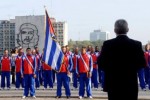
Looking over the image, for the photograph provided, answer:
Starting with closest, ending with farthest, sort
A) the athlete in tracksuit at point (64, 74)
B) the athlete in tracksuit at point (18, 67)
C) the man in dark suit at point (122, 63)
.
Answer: the man in dark suit at point (122, 63)
the athlete in tracksuit at point (64, 74)
the athlete in tracksuit at point (18, 67)

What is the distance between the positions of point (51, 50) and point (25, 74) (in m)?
1.36

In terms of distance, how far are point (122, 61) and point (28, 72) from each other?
10210 mm

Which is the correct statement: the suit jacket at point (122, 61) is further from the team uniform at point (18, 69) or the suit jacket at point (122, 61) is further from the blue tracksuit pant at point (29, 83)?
the team uniform at point (18, 69)

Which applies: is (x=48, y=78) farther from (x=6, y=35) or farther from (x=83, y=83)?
(x=6, y=35)

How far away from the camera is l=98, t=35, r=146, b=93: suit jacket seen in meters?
5.82

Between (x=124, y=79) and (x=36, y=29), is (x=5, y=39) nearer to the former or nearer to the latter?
(x=36, y=29)

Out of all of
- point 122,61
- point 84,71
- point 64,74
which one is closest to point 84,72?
point 84,71

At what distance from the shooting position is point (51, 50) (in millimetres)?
15547

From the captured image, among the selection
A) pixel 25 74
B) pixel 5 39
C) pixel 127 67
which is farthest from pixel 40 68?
pixel 5 39

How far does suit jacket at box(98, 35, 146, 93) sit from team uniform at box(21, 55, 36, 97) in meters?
10.1

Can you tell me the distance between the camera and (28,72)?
1574 centimetres

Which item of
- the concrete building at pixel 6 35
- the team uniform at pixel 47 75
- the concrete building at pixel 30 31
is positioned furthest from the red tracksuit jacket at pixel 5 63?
the concrete building at pixel 6 35

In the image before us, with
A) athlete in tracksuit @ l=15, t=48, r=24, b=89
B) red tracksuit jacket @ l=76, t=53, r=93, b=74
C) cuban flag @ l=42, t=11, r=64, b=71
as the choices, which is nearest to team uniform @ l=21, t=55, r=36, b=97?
cuban flag @ l=42, t=11, r=64, b=71

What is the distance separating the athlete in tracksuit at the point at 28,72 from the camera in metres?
15.7
